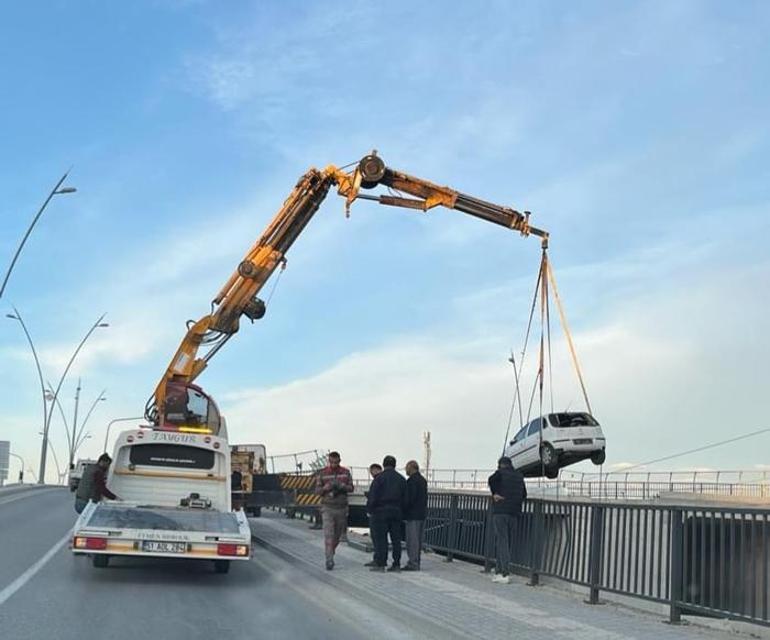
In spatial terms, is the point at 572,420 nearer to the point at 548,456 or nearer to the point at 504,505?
the point at 548,456

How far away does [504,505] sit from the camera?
41.3 ft

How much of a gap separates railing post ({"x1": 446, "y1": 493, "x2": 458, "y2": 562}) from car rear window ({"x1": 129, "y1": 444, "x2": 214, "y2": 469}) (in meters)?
4.44

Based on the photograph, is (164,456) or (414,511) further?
(164,456)

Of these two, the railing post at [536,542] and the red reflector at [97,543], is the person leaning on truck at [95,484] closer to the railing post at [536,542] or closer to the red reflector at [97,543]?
the red reflector at [97,543]

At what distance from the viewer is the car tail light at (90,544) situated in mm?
11664

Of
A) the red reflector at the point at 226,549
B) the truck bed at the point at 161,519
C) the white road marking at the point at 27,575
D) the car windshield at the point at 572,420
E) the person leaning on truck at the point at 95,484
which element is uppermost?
the car windshield at the point at 572,420

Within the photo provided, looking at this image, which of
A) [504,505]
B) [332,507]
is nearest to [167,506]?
[332,507]

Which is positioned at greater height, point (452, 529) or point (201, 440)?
point (201, 440)

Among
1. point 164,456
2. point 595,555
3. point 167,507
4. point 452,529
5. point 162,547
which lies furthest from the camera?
point 452,529

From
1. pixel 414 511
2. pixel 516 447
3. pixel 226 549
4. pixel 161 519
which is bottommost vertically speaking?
pixel 226 549

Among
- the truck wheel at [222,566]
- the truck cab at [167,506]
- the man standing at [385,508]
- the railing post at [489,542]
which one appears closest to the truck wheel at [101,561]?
the truck cab at [167,506]

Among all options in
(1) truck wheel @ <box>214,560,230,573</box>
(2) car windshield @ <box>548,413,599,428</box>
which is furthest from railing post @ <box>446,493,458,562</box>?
(2) car windshield @ <box>548,413,599,428</box>

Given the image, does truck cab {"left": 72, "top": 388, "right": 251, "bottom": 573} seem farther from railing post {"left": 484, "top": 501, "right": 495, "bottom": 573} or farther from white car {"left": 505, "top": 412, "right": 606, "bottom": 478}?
white car {"left": 505, "top": 412, "right": 606, "bottom": 478}

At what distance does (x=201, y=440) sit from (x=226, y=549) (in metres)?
3.32
